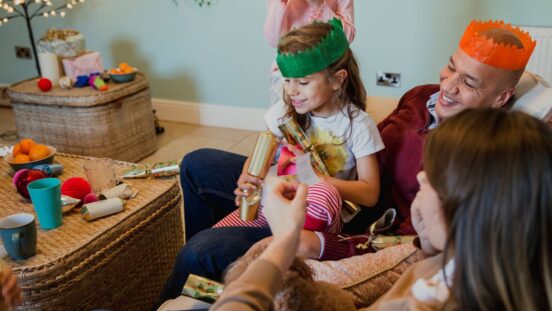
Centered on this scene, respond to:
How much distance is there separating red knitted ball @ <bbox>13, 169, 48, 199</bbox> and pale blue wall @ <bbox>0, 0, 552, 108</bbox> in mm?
1852

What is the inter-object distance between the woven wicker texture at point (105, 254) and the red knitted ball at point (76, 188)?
0.20 ft

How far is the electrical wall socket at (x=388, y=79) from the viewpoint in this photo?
2979mm

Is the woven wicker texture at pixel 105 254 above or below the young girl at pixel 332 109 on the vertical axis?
below

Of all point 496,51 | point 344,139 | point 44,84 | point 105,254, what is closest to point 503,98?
point 496,51

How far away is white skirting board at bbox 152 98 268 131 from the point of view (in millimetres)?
3473

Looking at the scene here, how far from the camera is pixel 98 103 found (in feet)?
9.05

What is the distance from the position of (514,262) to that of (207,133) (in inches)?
115

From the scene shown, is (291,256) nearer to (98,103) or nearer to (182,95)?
(98,103)

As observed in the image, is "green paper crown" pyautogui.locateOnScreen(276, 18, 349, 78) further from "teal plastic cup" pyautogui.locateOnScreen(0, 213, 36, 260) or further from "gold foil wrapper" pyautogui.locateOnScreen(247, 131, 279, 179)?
"teal plastic cup" pyautogui.locateOnScreen(0, 213, 36, 260)

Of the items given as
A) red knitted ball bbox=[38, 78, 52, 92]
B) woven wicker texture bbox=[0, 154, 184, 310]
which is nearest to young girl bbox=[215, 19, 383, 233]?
woven wicker texture bbox=[0, 154, 184, 310]

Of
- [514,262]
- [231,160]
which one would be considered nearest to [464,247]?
[514,262]

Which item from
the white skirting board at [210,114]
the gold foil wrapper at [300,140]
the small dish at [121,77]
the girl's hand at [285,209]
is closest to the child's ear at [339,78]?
the gold foil wrapper at [300,140]

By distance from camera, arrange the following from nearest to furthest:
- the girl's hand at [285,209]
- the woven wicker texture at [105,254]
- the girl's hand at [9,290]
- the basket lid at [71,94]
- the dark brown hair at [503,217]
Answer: the dark brown hair at [503,217], the girl's hand at [285,209], the girl's hand at [9,290], the woven wicker texture at [105,254], the basket lid at [71,94]

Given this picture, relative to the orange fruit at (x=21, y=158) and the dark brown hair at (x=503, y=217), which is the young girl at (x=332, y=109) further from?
the orange fruit at (x=21, y=158)
